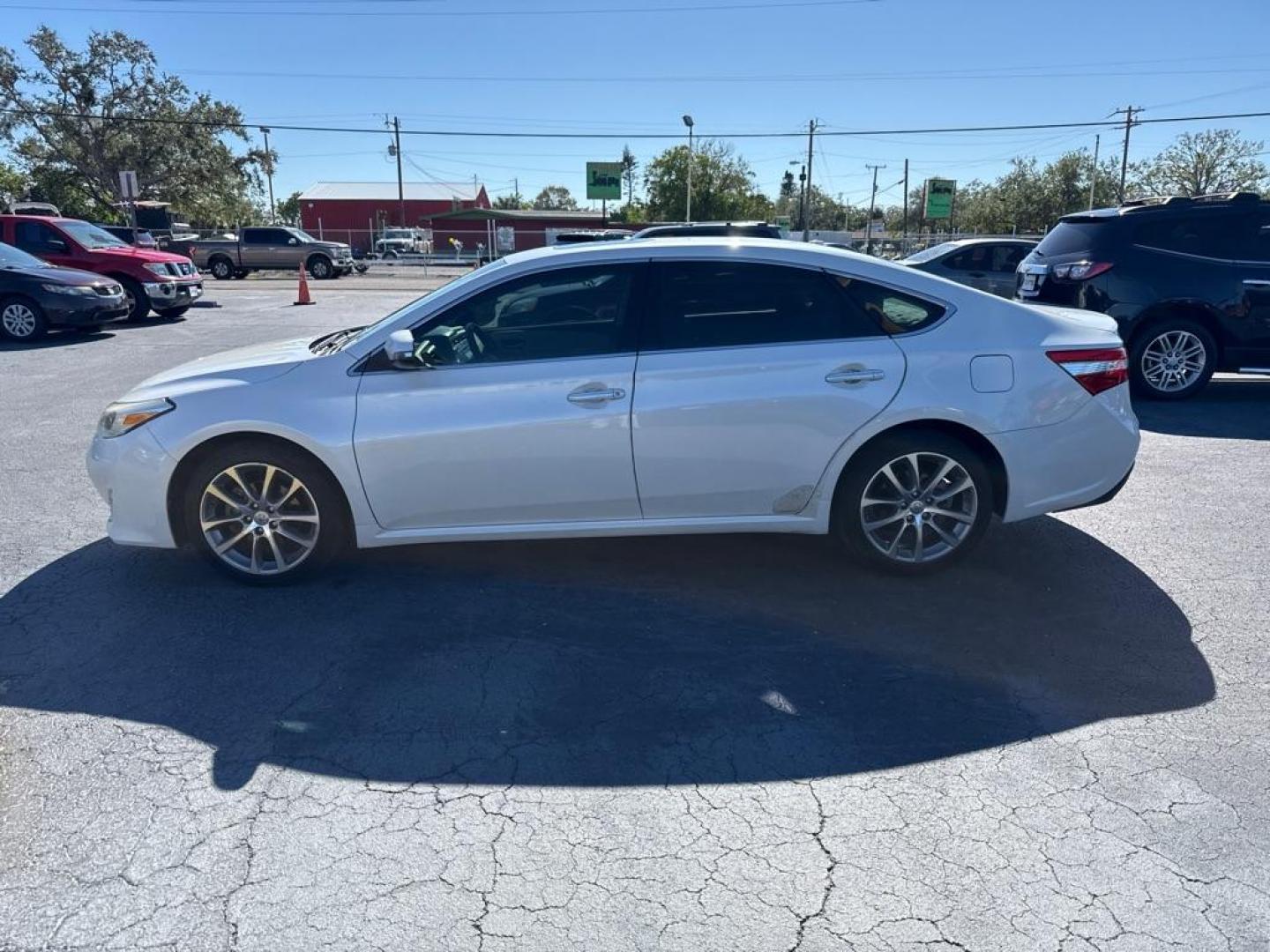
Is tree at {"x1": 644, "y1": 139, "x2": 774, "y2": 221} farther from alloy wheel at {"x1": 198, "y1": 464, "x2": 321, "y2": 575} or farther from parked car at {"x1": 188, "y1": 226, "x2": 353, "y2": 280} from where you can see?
alloy wheel at {"x1": 198, "y1": 464, "x2": 321, "y2": 575}

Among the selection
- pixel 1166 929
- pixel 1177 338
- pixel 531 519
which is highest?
pixel 1177 338

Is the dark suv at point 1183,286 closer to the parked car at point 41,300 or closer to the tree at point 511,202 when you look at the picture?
the parked car at point 41,300

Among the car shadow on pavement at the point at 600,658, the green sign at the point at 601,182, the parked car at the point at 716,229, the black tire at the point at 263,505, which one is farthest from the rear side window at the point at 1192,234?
the green sign at the point at 601,182

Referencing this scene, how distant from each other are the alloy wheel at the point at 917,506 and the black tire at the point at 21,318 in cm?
1327

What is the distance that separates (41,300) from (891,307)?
1314 cm

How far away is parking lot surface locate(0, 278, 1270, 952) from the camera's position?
259cm

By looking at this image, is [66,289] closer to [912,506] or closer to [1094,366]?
[912,506]

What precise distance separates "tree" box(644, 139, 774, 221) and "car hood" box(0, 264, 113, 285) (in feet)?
185

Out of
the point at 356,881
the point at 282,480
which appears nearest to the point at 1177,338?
the point at 282,480

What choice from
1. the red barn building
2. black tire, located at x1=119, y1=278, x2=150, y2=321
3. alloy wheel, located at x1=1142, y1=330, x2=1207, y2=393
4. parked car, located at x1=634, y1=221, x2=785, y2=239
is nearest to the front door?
alloy wheel, located at x1=1142, y1=330, x2=1207, y2=393

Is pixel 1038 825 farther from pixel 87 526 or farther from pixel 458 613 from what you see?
pixel 87 526

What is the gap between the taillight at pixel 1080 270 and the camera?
925cm

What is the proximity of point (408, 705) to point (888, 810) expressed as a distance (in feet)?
5.84

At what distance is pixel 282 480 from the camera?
4.57 meters
